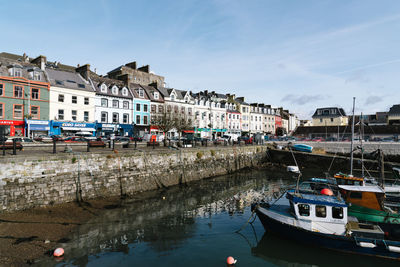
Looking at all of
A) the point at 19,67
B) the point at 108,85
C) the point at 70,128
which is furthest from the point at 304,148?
the point at 19,67

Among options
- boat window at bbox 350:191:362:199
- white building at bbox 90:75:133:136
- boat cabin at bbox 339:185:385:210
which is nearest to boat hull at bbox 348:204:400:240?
boat cabin at bbox 339:185:385:210

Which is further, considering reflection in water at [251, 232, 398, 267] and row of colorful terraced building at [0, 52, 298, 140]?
row of colorful terraced building at [0, 52, 298, 140]

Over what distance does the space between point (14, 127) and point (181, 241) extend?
30.6 meters

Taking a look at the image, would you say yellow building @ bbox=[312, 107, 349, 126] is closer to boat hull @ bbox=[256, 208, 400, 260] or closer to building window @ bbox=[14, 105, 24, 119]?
boat hull @ bbox=[256, 208, 400, 260]

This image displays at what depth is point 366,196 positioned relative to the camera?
1288 centimetres

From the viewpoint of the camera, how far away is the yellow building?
6569 centimetres

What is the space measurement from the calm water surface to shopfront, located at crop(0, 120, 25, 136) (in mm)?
23875

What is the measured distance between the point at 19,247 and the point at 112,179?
838 centimetres

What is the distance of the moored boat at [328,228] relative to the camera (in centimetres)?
1077

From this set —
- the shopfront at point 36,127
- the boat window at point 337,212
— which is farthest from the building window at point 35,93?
the boat window at point 337,212

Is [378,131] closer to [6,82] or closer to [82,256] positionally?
[82,256]

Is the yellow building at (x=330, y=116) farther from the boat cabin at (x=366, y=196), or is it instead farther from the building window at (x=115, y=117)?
the boat cabin at (x=366, y=196)

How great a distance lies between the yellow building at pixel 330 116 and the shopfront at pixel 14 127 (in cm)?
6772

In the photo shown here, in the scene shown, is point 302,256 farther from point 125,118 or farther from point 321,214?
point 125,118
